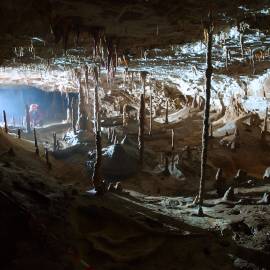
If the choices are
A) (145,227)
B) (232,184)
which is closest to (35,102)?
(232,184)

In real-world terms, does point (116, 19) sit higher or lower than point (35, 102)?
higher

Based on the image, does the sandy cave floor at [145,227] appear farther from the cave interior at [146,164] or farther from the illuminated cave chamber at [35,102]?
the illuminated cave chamber at [35,102]

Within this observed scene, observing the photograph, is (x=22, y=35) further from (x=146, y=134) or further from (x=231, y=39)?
(x=146, y=134)

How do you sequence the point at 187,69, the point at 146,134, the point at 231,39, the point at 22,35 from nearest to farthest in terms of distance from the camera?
1. the point at 22,35
2. the point at 231,39
3. the point at 187,69
4. the point at 146,134

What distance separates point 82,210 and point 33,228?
5.70 ft

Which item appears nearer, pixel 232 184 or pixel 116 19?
pixel 116 19

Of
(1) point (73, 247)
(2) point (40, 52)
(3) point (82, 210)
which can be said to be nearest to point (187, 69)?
(2) point (40, 52)

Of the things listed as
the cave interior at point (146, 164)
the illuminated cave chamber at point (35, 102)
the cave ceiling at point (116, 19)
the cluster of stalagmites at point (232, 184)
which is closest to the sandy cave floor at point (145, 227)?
the cave interior at point (146, 164)

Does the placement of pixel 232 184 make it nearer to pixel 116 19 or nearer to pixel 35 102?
pixel 116 19

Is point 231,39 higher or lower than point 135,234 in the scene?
higher

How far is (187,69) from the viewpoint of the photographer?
62.7 ft

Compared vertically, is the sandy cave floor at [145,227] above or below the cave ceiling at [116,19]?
below

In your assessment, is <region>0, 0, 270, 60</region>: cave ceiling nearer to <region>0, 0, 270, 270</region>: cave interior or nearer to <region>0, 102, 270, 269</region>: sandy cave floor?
<region>0, 0, 270, 270</region>: cave interior

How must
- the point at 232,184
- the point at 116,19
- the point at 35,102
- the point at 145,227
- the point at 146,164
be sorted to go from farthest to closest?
the point at 35,102 < the point at 146,164 < the point at 232,184 < the point at 116,19 < the point at 145,227
